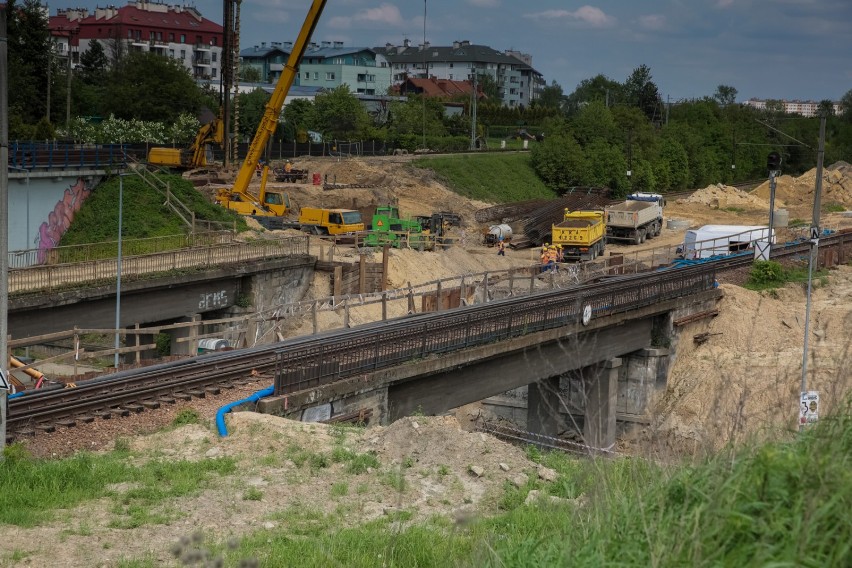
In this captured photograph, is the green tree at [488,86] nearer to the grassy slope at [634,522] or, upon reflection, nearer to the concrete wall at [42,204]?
the concrete wall at [42,204]

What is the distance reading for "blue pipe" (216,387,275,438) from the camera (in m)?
18.3

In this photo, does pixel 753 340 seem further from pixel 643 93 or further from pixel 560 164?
pixel 643 93

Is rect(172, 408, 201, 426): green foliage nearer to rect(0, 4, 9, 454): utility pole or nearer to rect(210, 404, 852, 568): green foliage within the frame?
rect(0, 4, 9, 454): utility pole

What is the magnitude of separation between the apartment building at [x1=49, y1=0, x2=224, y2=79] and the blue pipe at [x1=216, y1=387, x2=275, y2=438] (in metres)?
126

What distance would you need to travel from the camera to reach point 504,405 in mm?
35625

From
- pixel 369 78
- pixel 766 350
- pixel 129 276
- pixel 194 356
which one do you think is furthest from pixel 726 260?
pixel 369 78

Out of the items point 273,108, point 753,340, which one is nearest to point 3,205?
point 753,340

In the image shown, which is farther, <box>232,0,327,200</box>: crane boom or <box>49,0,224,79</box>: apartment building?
<box>49,0,224,79</box>: apartment building

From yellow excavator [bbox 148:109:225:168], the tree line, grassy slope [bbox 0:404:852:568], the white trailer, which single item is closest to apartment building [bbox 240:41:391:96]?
the tree line

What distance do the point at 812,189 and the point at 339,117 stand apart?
42024 millimetres

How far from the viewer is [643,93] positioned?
16212 cm

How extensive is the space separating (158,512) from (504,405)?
22442 millimetres

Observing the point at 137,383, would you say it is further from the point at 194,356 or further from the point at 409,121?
the point at 409,121

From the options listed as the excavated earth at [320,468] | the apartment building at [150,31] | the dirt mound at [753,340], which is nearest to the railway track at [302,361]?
the excavated earth at [320,468]
